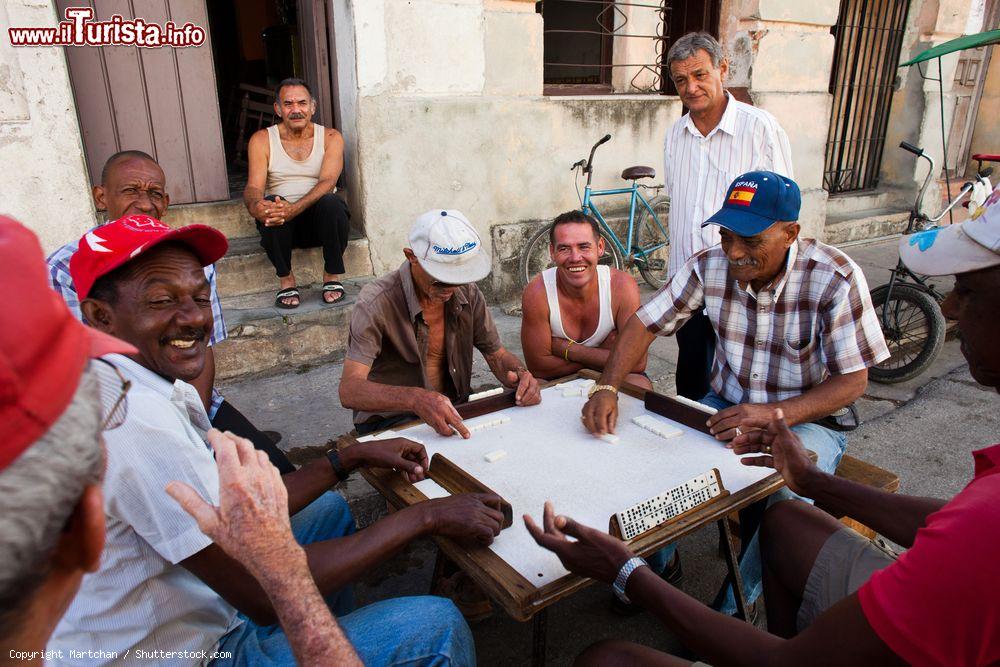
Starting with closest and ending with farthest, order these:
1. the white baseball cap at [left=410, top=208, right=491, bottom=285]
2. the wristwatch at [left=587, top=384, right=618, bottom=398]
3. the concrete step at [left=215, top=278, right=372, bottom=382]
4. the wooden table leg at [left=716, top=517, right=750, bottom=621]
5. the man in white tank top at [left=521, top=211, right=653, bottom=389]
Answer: the wooden table leg at [left=716, top=517, right=750, bottom=621]
the wristwatch at [left=587, top=384, right=618, bottom=398]
the white baseball cap at [left=410, top=208, right=491, bottom=285]
the man in white tank top at [left=521, top=211, right=653, bottom=389]
the concrete step at [left=215, top=278, right=372, bottom=382]

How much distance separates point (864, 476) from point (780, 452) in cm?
43

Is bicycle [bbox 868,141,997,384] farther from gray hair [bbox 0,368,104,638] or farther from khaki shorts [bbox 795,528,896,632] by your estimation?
gray hair [bbox 0,368,104,638]

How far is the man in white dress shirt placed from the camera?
11.4 feet

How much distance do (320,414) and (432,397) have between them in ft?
5.85

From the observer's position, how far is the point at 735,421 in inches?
82.5

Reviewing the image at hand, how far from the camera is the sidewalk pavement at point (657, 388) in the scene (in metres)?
2.45

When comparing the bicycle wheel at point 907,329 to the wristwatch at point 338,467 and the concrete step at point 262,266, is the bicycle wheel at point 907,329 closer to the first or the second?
the concrete step at point 262,266

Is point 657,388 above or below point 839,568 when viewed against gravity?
below

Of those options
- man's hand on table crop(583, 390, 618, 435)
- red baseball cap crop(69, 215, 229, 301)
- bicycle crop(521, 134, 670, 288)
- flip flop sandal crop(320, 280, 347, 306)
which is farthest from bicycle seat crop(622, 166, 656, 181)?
red baseball cap crop(69, 215, 229, 301)

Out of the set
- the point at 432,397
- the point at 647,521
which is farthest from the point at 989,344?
the point at 432,397

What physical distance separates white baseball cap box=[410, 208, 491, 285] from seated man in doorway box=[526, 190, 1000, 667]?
118cm

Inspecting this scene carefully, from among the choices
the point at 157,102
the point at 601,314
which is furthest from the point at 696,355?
the point at 157,102

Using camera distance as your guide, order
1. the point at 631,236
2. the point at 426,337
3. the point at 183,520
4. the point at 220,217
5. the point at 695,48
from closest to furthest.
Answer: the point at 183,520, the point at 426,337, the point at 695,48, the point at 220,217, the point at 631,236

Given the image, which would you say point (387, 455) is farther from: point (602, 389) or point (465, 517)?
point (602, 389)
